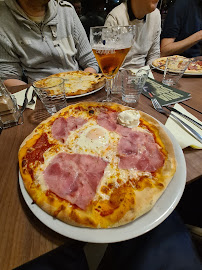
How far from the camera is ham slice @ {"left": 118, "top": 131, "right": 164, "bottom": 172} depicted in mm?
632

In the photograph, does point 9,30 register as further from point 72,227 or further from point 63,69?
point 72,227

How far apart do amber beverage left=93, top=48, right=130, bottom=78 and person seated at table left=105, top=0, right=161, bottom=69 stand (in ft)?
4.27

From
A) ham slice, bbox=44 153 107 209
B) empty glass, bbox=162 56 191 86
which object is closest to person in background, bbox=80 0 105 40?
empty glass, bbox=162 56 191 86

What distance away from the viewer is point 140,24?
2.04 m

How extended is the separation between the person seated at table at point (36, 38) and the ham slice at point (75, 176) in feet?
4.16

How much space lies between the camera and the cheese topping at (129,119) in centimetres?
77

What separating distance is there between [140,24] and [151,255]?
246 centimetres

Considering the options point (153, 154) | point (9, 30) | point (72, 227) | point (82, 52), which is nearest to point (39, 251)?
point (72, 227)

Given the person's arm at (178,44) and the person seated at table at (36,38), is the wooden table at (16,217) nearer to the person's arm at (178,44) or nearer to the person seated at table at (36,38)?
the person seated at table at (36,38)

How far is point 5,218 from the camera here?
0.48 metres

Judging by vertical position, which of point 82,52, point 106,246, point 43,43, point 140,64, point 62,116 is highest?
point 43,43

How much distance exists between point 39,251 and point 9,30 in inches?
77.6

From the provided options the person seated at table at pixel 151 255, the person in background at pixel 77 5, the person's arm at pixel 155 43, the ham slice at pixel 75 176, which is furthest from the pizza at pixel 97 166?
the person in background at pixel 77 5

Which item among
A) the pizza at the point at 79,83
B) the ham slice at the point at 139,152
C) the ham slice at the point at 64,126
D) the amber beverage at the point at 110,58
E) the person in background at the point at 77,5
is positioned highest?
the person in background at the point at 77,5
